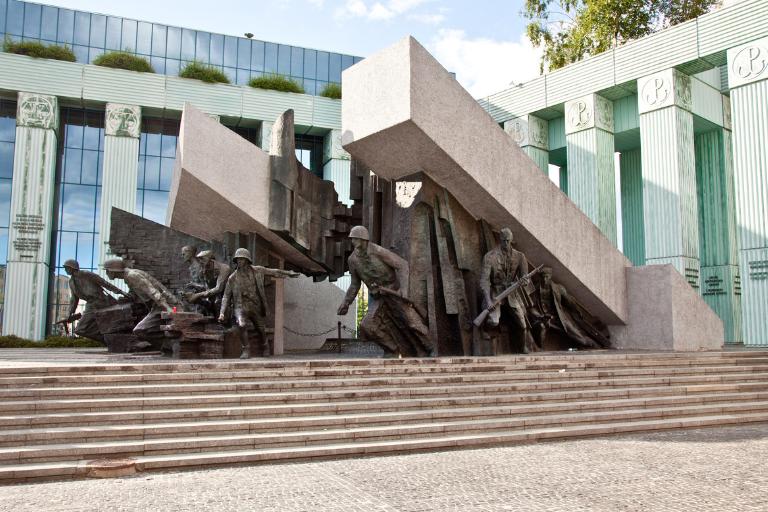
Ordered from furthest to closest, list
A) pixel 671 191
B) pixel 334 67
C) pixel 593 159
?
pixel 334 67 < pixel 593 159 < pixel 671 191

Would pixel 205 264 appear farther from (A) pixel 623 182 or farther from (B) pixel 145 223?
(A) pixel 623 182

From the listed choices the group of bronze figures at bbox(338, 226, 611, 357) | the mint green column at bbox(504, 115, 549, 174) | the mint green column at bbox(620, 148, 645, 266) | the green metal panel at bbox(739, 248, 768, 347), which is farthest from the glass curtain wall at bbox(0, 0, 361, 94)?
the group of bronze figures at bbox(338, 226, 611, 357)

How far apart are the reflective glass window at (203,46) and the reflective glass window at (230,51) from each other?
27.3 inches

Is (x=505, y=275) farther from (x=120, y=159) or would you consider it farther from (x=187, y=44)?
(x=187, y=44)

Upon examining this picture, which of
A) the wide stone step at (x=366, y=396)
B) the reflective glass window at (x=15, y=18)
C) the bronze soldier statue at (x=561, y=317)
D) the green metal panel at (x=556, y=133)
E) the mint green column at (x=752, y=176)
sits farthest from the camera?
the reflective glass window at (x=15, y=18)

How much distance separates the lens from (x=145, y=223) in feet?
37.1

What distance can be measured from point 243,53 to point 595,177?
1583cm

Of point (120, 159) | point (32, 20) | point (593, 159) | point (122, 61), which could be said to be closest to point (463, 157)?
point (593, 159)

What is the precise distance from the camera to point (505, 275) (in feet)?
32.8

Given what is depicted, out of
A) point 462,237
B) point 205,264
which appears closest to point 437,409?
point 462,237

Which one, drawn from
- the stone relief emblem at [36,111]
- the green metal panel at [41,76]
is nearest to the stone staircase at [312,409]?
the stone relief emblem at [36,111]

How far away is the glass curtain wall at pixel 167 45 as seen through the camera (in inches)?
1006

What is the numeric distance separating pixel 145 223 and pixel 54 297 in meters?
13.7

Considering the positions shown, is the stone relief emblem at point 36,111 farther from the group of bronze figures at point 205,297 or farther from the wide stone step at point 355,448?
the wide stone step at point 355,448
